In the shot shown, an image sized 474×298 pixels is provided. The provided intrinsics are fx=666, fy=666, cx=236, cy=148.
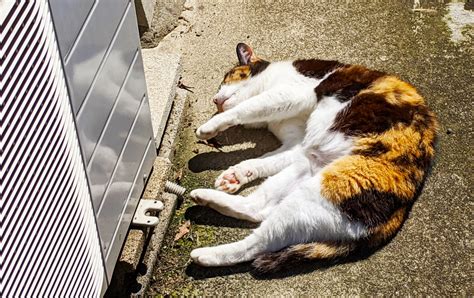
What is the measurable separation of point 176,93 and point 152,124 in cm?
45

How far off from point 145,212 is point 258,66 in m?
1.28

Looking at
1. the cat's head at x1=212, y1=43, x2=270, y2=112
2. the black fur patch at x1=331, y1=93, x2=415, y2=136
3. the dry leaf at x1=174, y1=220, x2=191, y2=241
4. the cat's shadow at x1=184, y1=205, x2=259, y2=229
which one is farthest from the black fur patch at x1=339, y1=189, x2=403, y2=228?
the cat's head at x1=212, y1=43, x2=270, y2=112

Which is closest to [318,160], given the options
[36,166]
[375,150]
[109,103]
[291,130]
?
[291,130]

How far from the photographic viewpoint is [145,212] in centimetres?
345

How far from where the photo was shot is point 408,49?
4535 mm

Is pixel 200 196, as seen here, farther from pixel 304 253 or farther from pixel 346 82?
pixel 346 82

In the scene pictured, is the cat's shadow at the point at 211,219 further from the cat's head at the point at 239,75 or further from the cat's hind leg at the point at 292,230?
the cat's head at the point at 239,75

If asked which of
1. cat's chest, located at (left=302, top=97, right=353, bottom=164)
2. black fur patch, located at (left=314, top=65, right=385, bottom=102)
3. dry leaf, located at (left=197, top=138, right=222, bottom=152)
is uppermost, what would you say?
dry leaf, located at (left=197, top=138, right=222, bottom=152)

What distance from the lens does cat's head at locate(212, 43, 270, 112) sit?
4.14m

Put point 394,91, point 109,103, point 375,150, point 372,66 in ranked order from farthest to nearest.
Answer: point 372,66 < point 394,91 < point 375,150 < point 109,103

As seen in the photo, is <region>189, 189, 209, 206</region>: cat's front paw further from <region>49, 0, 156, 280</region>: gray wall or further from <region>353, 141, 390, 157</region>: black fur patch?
<region>353, 141, 390, 157</region>: black fur patch

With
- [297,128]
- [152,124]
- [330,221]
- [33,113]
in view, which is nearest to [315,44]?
[297,128]

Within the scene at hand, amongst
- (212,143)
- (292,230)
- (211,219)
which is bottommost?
(292,230)

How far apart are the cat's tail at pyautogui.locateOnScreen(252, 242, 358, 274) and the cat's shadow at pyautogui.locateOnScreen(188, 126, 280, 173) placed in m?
0.79
